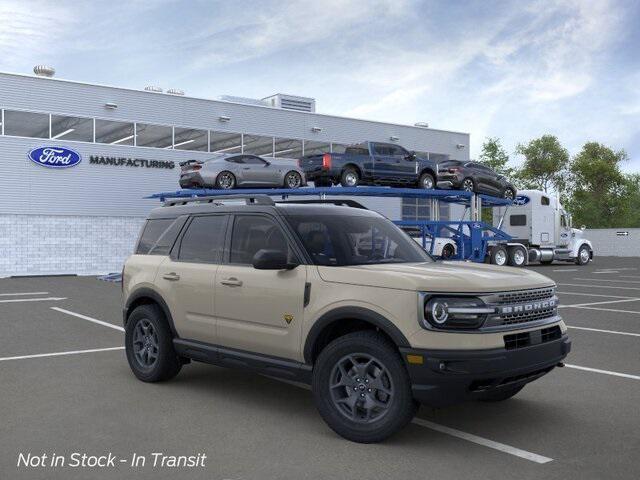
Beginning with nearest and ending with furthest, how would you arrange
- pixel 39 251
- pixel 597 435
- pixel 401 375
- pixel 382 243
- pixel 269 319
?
pixel 401 375
pixel 597 435
pixel 269 319
pixel 382 243
pixel 39 251

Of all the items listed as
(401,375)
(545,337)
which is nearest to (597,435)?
(545,337)

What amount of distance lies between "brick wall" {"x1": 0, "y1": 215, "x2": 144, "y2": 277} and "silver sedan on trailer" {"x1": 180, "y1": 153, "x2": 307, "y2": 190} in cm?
473

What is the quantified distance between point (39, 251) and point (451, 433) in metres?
25.5

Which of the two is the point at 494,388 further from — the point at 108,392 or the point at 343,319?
the point at 108,392

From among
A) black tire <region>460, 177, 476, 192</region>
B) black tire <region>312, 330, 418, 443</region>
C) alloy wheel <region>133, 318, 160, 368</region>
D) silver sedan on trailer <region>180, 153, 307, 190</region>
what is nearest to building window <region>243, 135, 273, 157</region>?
silver sedan on trailer <region>180, 153, 307, 190</region>

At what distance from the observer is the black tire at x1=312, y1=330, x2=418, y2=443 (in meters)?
4.68

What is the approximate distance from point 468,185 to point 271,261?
69.1 ft

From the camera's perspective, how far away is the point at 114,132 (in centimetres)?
2927

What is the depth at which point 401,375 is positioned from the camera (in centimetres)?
468

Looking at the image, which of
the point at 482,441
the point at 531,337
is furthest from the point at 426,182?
the point at 482,441

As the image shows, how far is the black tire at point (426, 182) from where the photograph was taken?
24.1 meters

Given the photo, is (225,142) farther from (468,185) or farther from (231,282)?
(231,282)

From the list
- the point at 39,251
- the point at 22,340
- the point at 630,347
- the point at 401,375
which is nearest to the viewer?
the point at 401,375

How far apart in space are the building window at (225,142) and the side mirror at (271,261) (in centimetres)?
2723
